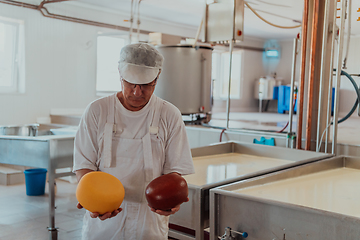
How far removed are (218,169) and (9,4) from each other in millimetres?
5385

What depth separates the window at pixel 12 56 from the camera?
6434 millimetres

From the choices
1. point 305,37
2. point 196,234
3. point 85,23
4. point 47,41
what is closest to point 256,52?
point 85,23

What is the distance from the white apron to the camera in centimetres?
144

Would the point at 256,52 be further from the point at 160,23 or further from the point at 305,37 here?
the point at 305,37

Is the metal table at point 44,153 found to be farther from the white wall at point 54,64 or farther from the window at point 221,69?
the window at point 221,69

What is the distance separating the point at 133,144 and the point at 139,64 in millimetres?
A: 311

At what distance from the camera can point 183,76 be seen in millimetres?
5289

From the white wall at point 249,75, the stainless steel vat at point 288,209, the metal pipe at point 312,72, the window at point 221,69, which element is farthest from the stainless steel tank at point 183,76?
the white wall at point 249,75

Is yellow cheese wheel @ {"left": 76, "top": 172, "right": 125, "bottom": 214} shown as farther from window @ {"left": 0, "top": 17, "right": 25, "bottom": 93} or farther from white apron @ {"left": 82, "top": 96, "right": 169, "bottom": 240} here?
window @ {"left": 0, "top": 17, "right": 25, "bottom": 93}

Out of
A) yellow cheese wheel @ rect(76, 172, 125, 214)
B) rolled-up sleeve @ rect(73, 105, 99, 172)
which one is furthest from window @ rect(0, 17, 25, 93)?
yellow cheese wheel @ rect(76, 172, 125, 214)

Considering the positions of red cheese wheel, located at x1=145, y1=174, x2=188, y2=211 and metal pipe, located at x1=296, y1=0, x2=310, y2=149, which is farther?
metal pipe, located at x1=296, y1=0, x2=310, y2=149

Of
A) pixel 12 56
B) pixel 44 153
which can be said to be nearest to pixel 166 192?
pixel 44 153

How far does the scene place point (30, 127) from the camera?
3.82m

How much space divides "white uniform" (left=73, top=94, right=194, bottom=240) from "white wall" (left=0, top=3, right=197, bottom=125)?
5563 millimetres
